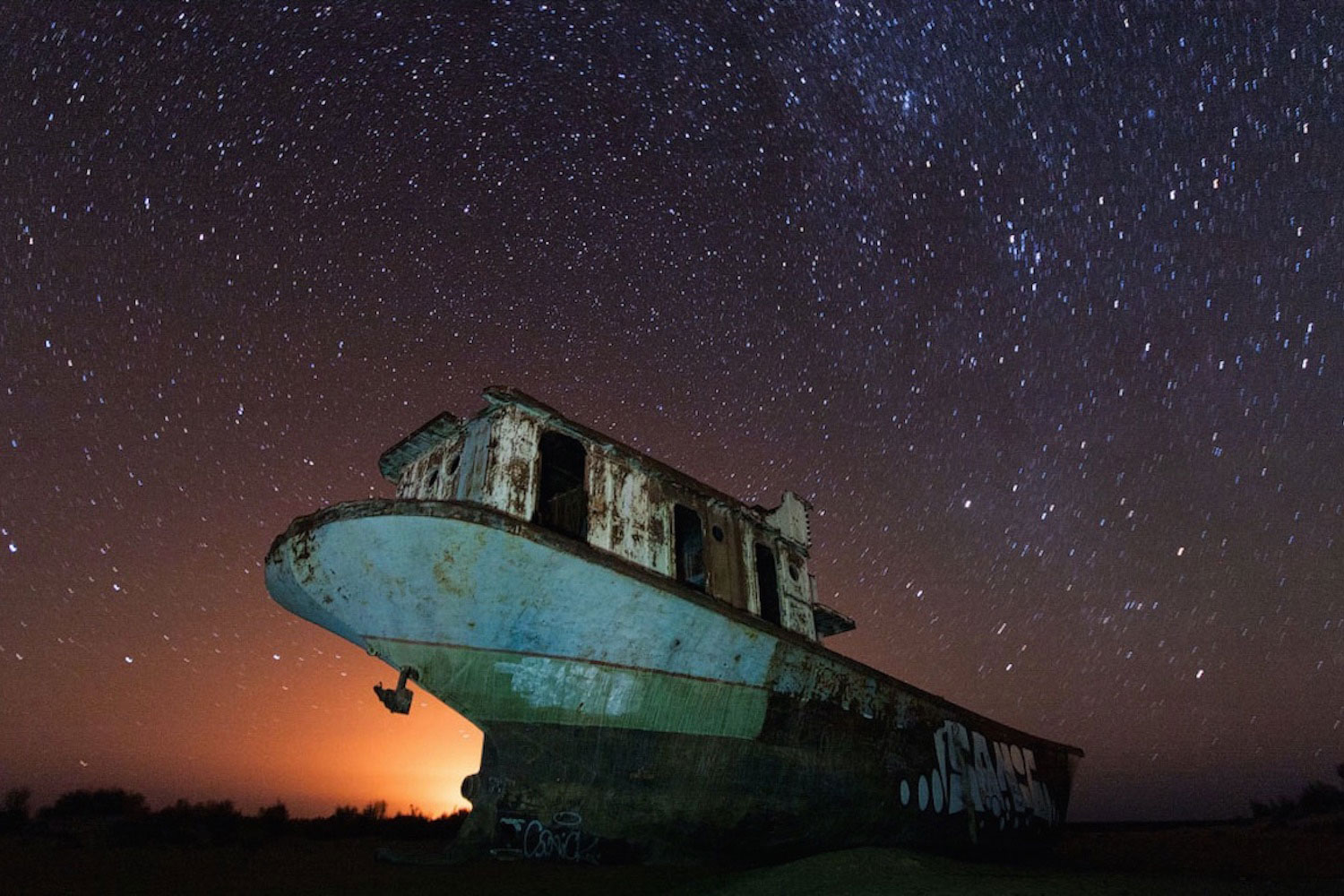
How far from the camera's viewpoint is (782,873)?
21.9 ft

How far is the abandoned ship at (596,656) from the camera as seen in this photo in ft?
25.2

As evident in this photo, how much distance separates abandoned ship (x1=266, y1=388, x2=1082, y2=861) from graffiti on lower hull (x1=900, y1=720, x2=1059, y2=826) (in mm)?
1395

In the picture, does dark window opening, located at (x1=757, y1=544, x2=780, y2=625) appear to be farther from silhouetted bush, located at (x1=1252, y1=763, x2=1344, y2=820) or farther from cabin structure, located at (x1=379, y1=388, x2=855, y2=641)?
silhouetted bush, located at (x1=1252, y1=763, x2=1344, y2=820)

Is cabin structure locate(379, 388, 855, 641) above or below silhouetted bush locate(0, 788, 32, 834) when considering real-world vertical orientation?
above

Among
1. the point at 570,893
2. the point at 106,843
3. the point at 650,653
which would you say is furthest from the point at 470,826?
the point at 106,843

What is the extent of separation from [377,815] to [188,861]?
28.7 ft

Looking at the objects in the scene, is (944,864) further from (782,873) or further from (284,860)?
(284,860)

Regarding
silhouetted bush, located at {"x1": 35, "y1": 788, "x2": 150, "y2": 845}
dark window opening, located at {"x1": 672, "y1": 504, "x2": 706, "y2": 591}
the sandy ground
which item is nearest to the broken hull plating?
the sandy ground

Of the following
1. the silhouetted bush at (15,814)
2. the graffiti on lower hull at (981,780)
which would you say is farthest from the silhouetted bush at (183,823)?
the graffiti on lower hull at (981,780)

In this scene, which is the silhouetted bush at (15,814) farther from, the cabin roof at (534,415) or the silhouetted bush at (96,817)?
the cabin roof at (534,415)

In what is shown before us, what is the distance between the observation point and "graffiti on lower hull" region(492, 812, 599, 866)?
7.57 metres

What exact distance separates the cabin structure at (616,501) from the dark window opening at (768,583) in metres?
0.02

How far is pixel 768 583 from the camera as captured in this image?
1231 centimetres

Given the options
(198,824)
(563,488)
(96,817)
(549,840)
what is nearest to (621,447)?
(563,488)
